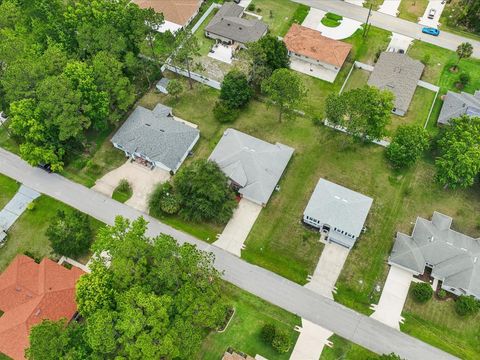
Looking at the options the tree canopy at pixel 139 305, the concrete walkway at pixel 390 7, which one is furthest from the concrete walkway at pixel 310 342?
the concrete walkway at pixel 390 7

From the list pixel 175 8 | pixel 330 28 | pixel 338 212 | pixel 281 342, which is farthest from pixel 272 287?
pixel 175 8

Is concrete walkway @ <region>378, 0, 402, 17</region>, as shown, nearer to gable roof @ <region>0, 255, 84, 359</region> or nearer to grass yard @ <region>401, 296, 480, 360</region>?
grass yard @ <region>401, 296, 480, 360</region>

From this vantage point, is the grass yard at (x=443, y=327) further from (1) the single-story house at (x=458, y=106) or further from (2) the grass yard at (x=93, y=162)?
(2) the grass yard at (x=93, y=162)

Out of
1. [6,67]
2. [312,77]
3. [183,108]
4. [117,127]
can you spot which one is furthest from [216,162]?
[6,67]

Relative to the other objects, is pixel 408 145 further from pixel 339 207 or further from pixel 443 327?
pixel 443 327

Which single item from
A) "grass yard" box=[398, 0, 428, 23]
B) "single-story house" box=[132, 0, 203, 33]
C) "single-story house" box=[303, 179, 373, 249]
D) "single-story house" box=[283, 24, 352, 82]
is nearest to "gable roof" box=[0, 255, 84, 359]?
"single-story house" box=[303, 179, 373, 249]

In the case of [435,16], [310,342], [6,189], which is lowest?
[6,189]

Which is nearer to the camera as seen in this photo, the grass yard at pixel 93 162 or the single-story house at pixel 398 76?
the grass yard at pixel 93 162
